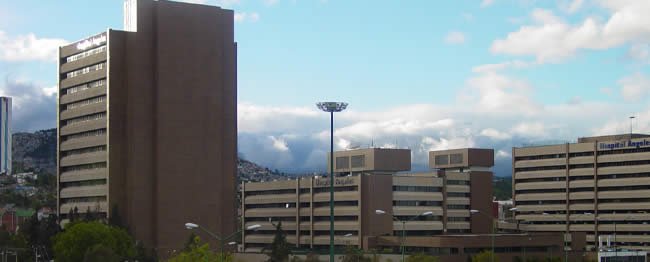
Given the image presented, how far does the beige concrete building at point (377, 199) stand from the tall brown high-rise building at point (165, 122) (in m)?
25.5

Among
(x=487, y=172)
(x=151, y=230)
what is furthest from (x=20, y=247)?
(x=487, y=172)

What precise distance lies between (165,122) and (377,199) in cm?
4470

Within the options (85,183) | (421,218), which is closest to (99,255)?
(85,183)

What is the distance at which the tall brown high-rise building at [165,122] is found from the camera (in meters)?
151

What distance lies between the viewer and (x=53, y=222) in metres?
148

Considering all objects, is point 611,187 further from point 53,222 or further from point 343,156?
point 53,222

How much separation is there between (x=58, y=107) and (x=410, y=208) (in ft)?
242

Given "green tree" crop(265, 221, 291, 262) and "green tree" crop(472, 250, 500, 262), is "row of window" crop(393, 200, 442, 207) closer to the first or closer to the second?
"green tree" crop(472, 250, 500, 262)

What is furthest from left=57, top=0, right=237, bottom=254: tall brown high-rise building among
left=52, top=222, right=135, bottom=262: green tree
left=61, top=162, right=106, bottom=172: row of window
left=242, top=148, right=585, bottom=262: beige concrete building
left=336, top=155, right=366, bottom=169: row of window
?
left=336, top=155, right=366, bottom=169: row of window

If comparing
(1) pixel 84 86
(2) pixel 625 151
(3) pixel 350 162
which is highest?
(1) pixel 84 86

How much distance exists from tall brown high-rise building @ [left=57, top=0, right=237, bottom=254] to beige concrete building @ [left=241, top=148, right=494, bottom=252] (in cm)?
2547

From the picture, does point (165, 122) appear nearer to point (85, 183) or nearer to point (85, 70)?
point (85, 70)

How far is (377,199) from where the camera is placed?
16838 cm

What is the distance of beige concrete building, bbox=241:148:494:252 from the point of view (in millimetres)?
168500
